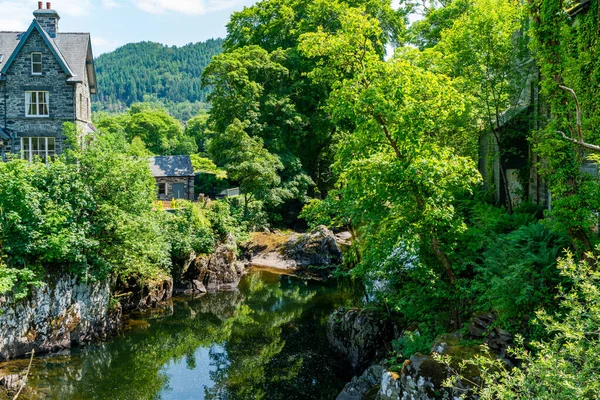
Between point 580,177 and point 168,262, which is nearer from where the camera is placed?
point 580,177

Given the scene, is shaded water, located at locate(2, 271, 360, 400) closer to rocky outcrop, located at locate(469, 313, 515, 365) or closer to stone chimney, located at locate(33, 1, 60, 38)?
rocky outcrop, located at locate(469, 313, 515, 365)

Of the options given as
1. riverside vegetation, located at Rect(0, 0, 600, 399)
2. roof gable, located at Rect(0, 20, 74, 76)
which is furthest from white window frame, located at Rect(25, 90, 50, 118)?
riverside vegetation, located at Rect(0, 0, 600, 399)

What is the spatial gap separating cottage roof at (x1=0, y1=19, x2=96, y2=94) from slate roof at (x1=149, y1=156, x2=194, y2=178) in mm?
13543

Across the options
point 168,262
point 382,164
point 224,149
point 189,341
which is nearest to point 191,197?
point 224,149

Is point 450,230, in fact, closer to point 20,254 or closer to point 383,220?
point 383,220

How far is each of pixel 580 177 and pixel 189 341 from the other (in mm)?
13795

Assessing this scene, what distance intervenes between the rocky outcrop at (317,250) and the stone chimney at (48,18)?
19394 millimetres

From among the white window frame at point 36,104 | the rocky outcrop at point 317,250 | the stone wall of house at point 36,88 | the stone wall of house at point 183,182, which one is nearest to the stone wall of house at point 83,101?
the stone wall of house at point 36,88

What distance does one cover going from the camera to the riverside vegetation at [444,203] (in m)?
8.70

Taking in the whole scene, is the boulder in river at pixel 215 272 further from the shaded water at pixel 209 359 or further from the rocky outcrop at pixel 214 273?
the shaded water at pixel 209 359

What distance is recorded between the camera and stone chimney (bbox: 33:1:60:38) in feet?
93.3

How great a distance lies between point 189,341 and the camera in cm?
1783

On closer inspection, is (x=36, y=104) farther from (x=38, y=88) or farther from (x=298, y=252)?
(x=298, y=252)

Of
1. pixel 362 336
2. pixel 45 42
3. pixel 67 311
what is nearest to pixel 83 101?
→ pixel 45 42
